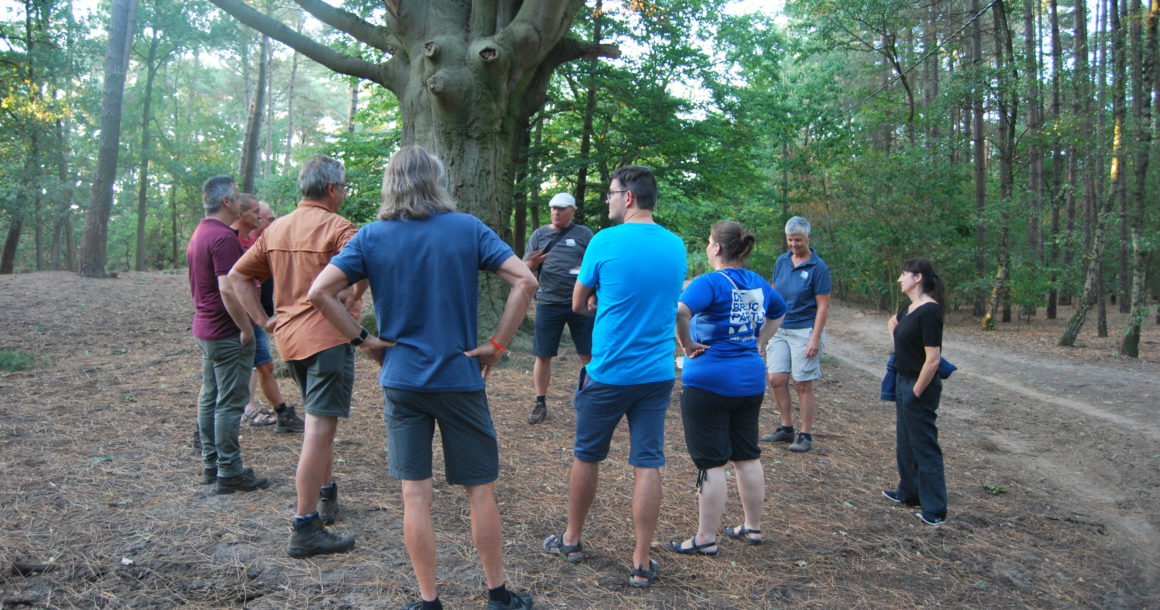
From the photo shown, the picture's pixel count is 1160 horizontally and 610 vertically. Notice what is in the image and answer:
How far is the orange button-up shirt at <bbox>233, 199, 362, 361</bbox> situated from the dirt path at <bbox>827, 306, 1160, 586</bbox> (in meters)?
4.98

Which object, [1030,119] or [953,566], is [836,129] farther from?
[953,566]

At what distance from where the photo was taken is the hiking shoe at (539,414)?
6.05 m

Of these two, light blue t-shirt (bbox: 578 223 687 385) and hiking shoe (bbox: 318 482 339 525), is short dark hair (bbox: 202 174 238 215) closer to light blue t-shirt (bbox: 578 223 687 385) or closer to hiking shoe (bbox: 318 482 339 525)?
hiking shoe (bbox: 318 482 339 525)

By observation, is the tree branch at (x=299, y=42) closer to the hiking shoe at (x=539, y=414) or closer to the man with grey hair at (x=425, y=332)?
the hiking shoe at (x=539, y=414)

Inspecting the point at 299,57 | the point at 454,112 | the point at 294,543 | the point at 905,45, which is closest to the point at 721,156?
the point at 454,112

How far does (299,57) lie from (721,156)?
32.2 meters

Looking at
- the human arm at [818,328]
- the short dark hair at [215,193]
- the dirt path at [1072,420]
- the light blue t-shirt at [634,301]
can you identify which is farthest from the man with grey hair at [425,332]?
the dirt path at [1072,420]

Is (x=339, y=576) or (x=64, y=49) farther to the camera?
(x=64, y=49)

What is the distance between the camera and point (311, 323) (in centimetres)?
347

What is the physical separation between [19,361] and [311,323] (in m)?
6.42

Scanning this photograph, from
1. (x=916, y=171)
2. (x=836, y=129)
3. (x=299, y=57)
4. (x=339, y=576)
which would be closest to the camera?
(x=339, y=576)

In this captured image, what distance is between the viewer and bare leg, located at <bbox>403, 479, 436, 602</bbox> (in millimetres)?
2789

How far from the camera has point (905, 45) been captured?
24.8 meters

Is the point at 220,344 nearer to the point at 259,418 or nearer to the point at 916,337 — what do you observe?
the point at 259,418
